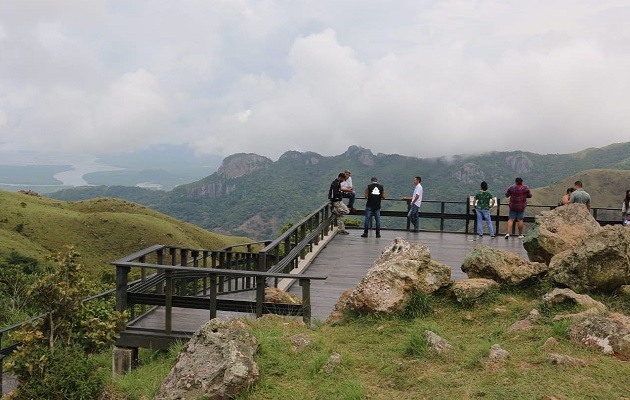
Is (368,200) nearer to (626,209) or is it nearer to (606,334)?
(626,209)

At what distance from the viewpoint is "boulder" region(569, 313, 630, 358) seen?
6129mm

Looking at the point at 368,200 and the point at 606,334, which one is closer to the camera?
the point at 606,334

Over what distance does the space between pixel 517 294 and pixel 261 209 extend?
7103 inches

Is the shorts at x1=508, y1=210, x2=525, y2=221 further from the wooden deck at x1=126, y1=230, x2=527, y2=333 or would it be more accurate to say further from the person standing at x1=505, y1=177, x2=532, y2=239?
the wooden deck at x1=126, y1=230, x2=527, y2=333

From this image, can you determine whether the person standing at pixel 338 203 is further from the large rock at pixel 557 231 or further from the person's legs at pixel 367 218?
the large rock at pixel 557 231

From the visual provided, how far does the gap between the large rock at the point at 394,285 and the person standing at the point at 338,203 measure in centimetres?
873

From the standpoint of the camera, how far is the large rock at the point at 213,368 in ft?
19.0

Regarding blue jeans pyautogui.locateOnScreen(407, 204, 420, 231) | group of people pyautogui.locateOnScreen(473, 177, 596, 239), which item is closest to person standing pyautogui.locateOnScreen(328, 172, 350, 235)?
blue jeans pyautogui.locateOnScreen(407, 204, 420, 231)

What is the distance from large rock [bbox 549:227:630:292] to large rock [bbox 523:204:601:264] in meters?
2.35

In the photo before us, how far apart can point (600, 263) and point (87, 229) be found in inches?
3680

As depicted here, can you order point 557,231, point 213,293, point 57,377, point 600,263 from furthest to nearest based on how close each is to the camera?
point 557,231
point 213,293
point 600,263
point 57,377

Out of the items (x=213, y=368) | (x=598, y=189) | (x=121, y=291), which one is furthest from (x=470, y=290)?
(x=598, y=189)

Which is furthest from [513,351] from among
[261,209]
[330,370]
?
[261,209]

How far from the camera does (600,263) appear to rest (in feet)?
26.0
